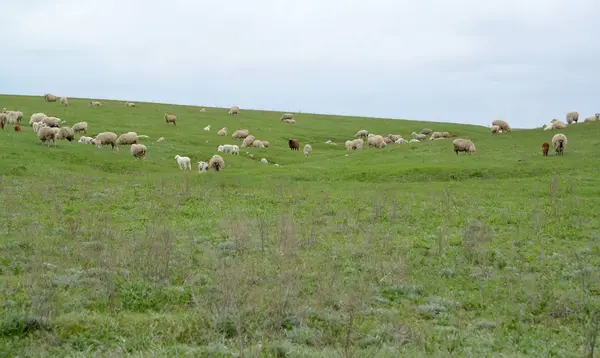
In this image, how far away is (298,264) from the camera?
1302 centimetres

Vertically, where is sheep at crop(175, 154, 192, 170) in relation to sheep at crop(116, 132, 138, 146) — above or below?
below

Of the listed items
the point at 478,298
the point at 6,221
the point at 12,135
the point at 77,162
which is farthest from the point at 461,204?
the point at 12,135

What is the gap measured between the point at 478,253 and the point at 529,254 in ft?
4.71

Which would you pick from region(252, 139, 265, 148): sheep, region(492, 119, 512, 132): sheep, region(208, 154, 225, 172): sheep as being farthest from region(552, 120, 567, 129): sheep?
region(208, 154, 225, 172): sheep

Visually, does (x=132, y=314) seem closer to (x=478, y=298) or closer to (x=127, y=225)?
(x=478, y=298)

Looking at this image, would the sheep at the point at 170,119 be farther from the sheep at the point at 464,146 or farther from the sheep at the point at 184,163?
the sheep at the point at 464,146

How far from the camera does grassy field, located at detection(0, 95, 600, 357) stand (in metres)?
8.87

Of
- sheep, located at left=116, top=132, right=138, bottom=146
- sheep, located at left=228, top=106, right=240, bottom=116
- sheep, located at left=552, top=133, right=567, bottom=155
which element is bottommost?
sheep, located at left=116, top=132, right=138, bottom=146

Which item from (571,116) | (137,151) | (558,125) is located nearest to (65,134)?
(137,151)

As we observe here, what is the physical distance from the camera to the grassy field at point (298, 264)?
887 cm

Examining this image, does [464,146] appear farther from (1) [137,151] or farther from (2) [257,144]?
(1) [137,151]

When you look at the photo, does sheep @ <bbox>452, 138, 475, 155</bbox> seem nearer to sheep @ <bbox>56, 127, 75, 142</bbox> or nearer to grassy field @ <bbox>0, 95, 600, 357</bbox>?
grassy field @ <bbox>0, 95, 600, 357</bbox>

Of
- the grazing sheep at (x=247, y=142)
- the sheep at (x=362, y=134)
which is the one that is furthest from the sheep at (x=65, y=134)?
the sheep at (x=362, y=134)

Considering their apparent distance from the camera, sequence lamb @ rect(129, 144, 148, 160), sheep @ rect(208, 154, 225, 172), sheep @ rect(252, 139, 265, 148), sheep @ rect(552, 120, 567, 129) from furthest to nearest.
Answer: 1. sheep @ rect(552, 120, 567, 129)
2. sheep @ rect(252, 139, 265, 148)
3. lamb @ rect(129, 144, 148, 160)
4. sheep @ rect(208, 154, 225, 172)
